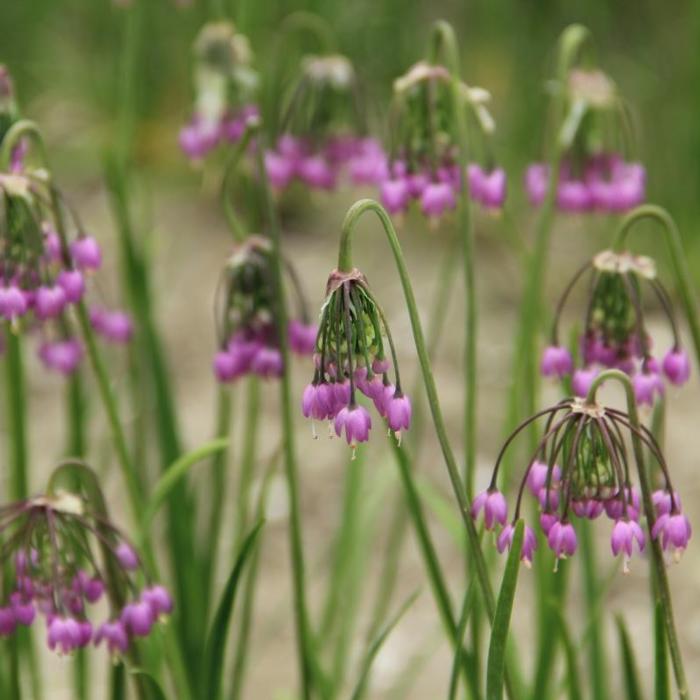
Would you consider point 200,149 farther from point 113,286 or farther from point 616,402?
point 113,286

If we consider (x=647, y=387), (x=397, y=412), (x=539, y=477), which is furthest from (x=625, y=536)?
(x=647, y=387)

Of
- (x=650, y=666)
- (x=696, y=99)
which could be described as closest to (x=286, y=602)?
(x=650, y=666)

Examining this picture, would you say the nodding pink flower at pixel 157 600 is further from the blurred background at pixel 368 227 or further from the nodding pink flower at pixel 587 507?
the blurred background at pixel 368 227

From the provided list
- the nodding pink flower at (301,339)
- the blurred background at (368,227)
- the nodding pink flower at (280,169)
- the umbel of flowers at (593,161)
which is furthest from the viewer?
the blurred background at (368,227)

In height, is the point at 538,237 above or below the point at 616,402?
below

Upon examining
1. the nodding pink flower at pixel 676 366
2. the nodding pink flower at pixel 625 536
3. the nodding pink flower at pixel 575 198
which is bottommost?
the nodding pink flower at pixel 625 536

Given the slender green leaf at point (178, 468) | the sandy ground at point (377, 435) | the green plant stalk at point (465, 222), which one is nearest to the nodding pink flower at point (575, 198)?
the sandy ground at point (377, 435)
